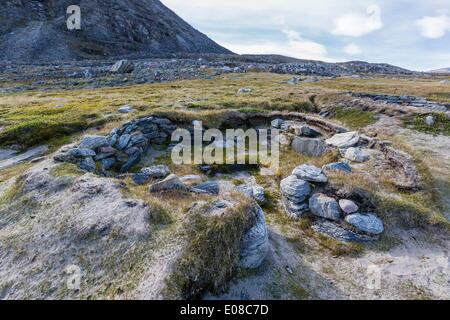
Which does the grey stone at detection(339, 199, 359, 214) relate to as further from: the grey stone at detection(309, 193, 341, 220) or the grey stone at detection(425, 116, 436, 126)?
the grey stone at detection(425, 116, 436, 126)

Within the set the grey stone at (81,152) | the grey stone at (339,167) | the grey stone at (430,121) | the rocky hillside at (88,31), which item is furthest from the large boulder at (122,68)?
the grey stone at (430,121)

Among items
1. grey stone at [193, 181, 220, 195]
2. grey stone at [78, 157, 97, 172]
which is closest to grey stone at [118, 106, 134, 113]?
grey stone at [78, 157, 97, 172]

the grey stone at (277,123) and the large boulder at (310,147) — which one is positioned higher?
the grey stone at (277,123)

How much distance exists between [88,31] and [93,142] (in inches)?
5128

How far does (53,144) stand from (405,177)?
2482 cm

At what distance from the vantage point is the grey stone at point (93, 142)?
15609mm

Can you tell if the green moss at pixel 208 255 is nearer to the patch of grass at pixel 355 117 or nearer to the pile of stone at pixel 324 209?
the pile of stone at pixel 324 209

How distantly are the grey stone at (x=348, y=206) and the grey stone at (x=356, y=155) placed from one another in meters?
6.39

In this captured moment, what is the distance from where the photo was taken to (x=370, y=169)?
1504cm

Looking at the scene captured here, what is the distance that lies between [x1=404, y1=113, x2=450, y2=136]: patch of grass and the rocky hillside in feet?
374

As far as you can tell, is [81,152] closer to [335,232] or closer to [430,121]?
[335,232]
